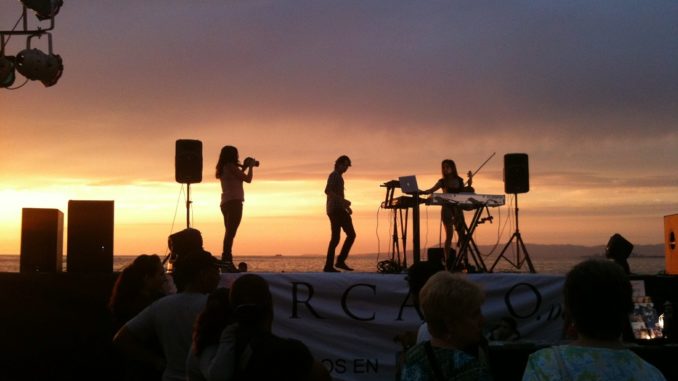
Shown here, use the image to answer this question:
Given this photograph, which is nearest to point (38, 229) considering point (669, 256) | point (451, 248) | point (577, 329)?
point (451, 248)

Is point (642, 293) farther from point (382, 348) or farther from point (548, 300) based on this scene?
point (382, 348)

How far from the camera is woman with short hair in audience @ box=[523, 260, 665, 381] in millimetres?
2121

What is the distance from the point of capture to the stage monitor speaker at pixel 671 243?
8781 mm

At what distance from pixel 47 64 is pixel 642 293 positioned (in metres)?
6.80

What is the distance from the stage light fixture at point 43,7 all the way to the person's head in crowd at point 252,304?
6.82 metres

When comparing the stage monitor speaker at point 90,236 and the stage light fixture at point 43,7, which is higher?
the stage light fixture at point 43,7

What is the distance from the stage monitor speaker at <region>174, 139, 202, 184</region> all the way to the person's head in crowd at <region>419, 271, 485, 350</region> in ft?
20.9

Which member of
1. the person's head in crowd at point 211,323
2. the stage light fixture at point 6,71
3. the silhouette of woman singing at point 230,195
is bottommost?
the person's head in crowd at point 211,323

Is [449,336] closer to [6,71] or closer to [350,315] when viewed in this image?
[350,315]

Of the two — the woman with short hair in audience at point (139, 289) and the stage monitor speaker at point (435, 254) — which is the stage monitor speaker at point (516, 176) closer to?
the stage monitor speaker at point (435, 254)

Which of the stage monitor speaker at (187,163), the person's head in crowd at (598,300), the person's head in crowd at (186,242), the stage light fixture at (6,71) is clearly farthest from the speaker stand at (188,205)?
the person's head in crowd at (598,300)

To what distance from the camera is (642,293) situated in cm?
677

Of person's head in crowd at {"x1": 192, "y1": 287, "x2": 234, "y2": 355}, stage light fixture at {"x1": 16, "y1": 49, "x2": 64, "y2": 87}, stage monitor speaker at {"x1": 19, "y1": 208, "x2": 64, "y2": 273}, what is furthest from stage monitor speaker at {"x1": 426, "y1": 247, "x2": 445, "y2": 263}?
person's head in crowd at {"x1": 192, "y1": 287, "x2": 234, "y2": 355}

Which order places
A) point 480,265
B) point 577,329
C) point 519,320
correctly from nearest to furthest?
point 577,329, point 519,320, point 480,265
